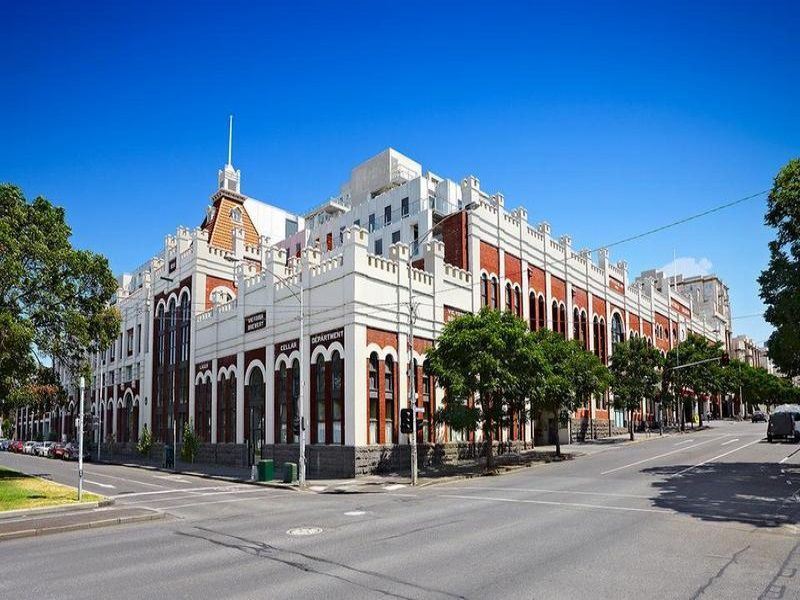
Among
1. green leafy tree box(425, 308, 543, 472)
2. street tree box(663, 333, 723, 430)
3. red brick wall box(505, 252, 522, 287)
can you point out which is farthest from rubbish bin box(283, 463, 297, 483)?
street tree box(663, 333, 723, 430)

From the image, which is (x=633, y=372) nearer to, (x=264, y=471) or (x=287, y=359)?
(x=287, y=359)

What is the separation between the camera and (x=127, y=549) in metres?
13.3

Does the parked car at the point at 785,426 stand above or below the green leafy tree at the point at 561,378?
below

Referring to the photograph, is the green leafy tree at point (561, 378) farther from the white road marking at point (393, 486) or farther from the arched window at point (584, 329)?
the arched window at point (584, 329)

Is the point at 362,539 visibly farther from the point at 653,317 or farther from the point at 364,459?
the point at 653,317

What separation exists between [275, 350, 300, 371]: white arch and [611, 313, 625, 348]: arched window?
114 ft

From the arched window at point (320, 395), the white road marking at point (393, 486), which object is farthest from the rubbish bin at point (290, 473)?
the white road marking at point (393, 486)

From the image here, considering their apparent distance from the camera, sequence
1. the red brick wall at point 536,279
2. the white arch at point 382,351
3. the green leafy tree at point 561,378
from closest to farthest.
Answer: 1. the green leafy tree at point 561,378
2. the white arch at point 382,351
3. the red brick wall at point 536,279

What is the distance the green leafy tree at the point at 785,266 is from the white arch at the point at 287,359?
2321cm

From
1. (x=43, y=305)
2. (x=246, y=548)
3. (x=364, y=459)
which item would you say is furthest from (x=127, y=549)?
(x=43, y=305)

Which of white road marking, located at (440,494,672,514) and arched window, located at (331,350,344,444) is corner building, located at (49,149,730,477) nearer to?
arched window, located at (331,350,344,444)

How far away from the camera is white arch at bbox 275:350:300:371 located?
35381mm

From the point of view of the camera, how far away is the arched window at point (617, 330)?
59.5 metres

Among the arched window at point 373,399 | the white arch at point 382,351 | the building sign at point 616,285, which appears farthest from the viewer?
the building sign at point 616,285
